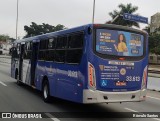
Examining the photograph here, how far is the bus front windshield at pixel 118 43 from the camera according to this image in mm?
10859

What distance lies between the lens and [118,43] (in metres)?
11.1

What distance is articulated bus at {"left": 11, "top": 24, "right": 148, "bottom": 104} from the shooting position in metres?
10.6

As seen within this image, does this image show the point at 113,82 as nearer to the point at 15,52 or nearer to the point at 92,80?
the point at 92,80

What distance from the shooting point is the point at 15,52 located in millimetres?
21438

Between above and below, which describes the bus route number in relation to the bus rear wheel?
above

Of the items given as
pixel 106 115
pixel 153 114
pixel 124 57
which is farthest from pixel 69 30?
pixel 153 114

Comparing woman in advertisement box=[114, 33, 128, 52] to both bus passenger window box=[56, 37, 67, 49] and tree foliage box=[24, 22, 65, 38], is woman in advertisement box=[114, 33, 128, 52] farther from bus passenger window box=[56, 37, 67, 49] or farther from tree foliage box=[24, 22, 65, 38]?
tree foliage box=[24, 22, 65, 38]

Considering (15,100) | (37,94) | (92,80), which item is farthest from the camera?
(37,94)

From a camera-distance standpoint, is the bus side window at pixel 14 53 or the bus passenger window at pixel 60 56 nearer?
the bus passenger window at pixel 60 56

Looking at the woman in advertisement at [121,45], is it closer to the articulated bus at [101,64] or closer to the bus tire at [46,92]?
the articulated bus at [101,64]

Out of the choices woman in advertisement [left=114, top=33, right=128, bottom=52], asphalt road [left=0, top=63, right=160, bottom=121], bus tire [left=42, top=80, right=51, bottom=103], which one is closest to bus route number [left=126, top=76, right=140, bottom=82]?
woman in advertisement [left=114, top=33, right=128, bottom=52]

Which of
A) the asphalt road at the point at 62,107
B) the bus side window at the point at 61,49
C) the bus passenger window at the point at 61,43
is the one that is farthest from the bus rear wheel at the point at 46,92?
the bus passenger window at the point at 61,43

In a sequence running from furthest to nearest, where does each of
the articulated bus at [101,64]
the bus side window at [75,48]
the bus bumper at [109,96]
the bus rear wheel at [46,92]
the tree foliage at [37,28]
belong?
the tree foliage at [37,28], the bus rear wheel at [46,92], the bus side window at [75,48], the articulated bus at [101,64], the bus bumper at [109,96]

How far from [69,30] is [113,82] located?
249 centimetres
